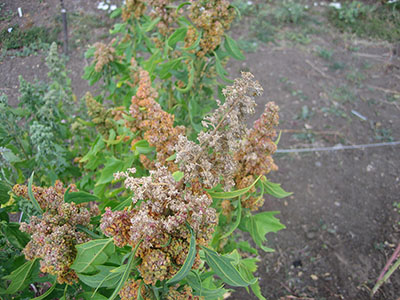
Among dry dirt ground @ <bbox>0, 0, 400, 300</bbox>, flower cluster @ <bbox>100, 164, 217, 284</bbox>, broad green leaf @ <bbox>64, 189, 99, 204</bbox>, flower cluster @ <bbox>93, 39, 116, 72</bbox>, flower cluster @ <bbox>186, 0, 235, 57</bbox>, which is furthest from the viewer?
dry dirt ground @ <bbox>0, 0, 400, 300</bbox>

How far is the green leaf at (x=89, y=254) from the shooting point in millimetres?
1105

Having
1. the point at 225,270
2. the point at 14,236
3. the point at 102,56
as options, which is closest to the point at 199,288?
the point at 225,270

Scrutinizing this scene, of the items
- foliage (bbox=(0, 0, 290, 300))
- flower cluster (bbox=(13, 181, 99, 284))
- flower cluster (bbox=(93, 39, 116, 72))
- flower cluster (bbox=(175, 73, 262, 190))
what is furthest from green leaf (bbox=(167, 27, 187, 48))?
flower cluster (bbox=(13, 181, 99, 284))

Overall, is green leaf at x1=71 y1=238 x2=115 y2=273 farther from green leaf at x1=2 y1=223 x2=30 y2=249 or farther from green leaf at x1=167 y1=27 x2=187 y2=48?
green leaf at x1=167 y1=27 x2=187 y2=48

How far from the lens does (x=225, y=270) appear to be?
1085mm

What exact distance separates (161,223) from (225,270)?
289 mm

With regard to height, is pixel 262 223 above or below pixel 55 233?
below

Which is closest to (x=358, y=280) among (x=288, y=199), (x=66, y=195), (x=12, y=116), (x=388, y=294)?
(x=388, y=294)

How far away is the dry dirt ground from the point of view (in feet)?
10.5

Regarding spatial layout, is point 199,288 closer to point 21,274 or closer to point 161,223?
point 161,223

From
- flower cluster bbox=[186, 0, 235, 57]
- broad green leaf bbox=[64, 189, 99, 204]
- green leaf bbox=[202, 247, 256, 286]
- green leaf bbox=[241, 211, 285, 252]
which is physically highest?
flower cluster bbox=[186, 0, 235, 57]

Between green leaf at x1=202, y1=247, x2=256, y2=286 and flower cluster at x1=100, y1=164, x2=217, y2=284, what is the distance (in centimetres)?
7

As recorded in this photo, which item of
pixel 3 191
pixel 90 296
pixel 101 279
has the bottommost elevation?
pixel 90 296

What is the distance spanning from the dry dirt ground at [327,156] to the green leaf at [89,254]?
1.23 metres
